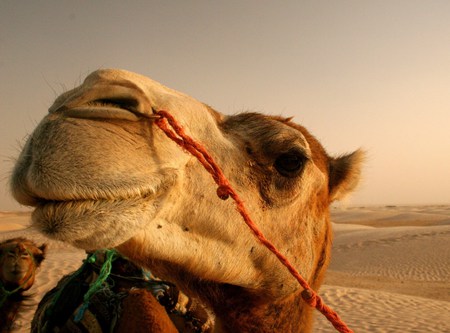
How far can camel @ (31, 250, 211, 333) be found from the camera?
8.48 feet

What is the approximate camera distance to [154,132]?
1.55m

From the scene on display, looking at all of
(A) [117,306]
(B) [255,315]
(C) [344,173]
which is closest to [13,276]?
(A) [117,306]

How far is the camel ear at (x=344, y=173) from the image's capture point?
9.66 feet

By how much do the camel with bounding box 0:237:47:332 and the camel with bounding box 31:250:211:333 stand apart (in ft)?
3.98

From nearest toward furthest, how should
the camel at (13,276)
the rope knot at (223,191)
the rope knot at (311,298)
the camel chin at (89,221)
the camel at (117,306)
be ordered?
the camel chin at (89,221)
the rope knot at (223,191)
the rope knot at (311,298)
the camel at (117,306)
the camel at (13,276)

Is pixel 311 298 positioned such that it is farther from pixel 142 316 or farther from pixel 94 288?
pixel 94 288

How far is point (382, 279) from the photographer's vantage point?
1738 centimetres

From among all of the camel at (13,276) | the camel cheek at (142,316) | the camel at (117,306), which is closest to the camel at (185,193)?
the camel cheek at (142,316)

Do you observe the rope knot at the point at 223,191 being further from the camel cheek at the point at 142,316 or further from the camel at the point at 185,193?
the camel cheek at the point at 142,316

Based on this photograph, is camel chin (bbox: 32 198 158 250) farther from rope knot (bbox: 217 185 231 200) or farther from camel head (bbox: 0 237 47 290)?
camel head (bbox: 0 237 47 290)

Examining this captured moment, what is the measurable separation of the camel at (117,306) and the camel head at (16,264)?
1300mm

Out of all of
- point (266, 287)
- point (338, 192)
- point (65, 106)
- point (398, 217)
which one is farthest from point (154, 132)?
A: point (398, 217)

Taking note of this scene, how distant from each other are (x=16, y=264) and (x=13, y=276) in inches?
6.4

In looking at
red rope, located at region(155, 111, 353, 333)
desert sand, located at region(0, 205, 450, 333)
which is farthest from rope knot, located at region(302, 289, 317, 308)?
desert sand, located at region(0, 205, 450, 333)
